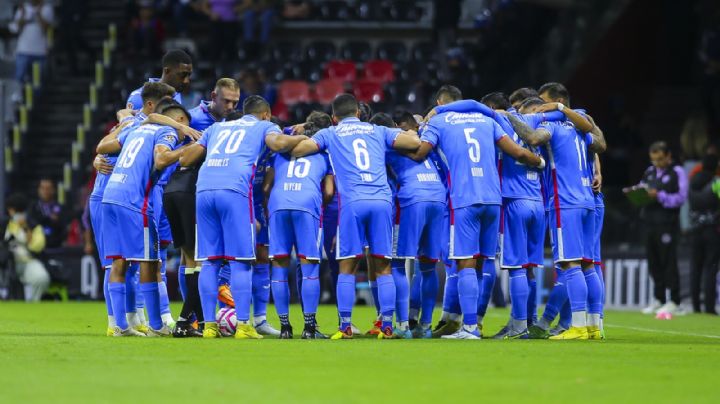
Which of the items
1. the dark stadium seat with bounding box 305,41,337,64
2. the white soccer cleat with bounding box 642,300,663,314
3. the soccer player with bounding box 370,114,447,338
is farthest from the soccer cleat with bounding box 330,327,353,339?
the dark stadium seat with bounding box 305,41,337,64

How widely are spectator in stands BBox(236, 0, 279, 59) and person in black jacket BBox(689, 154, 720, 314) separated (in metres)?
11.9

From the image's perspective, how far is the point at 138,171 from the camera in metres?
14.0

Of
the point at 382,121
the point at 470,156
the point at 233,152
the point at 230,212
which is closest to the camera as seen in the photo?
the point at 230,212

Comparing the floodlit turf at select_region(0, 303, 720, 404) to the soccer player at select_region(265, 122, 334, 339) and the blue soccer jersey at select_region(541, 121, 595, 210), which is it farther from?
the blue soccer jersey at select_region(541, 121, 595, 210)

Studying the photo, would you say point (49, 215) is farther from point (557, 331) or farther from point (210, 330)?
point (557, 331)

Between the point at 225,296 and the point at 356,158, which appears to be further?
the point at 225,296

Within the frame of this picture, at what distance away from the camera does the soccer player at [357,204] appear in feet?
45.6

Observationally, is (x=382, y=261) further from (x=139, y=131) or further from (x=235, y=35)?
(x=235, y=35)

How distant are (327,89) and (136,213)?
51.2ft

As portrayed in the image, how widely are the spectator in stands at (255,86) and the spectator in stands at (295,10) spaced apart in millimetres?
5010

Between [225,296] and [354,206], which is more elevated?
[354,206]

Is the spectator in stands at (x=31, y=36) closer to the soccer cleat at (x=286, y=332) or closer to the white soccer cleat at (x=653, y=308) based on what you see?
the white soccer cleat at (x=653, y=308)

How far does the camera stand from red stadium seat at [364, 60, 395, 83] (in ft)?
98.4

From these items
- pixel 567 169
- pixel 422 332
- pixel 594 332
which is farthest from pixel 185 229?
pixel 594 332
